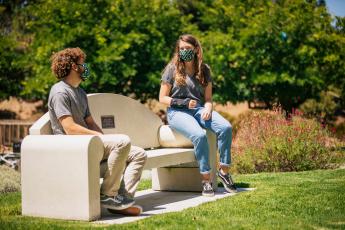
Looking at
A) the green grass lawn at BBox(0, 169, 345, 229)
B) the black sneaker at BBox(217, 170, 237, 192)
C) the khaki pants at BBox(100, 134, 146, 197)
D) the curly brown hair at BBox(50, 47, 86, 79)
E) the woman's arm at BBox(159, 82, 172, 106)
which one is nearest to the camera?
the green grass lawn at BBox(0, 169, 345, 229)

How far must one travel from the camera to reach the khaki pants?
5.68 meters

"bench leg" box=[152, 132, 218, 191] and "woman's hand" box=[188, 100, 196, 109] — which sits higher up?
"woman's hand" box=[188, 100, 196, 109]

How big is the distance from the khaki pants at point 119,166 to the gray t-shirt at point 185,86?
1.57 m

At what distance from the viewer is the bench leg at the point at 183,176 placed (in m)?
7.43

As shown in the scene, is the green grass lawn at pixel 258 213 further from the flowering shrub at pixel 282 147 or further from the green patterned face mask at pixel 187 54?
the flowering shrub at pixel 282 147

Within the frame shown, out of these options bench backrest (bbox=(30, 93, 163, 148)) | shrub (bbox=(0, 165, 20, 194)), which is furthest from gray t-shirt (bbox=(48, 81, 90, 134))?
shrub (bbox=(0, 165, 20, 194))

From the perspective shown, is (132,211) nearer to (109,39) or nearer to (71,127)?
(71,127)

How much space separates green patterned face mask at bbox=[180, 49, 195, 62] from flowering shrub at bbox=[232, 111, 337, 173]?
2.97 meters

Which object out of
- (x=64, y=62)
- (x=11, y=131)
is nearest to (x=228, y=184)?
(x=64, y=62)

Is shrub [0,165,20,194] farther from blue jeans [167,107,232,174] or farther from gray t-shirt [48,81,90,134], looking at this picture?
gray t-shirt [48,81,90,134]

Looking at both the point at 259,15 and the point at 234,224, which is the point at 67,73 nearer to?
the point at 234,224

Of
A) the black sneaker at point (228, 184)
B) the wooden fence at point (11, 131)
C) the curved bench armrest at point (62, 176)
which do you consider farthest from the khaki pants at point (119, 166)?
the wooden fence at point (11, 131)

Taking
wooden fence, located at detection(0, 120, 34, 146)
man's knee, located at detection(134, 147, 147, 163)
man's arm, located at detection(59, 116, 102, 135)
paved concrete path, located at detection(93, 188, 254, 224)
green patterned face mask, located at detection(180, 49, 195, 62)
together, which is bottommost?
paved concrete path, located at detection(93, 188, 254, 224)

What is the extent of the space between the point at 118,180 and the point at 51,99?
1.00 m
